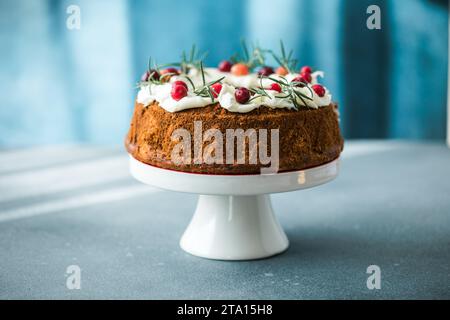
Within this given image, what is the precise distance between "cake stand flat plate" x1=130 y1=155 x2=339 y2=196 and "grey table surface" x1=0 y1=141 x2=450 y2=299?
14.0 inches

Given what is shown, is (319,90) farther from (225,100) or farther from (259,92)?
(225,100)

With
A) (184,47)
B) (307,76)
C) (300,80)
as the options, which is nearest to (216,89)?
(300,80)

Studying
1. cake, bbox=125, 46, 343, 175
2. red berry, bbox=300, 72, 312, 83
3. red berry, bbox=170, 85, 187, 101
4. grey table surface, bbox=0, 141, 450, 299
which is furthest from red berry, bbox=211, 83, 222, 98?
grey table surface, bbox=0, 141, 450, 299

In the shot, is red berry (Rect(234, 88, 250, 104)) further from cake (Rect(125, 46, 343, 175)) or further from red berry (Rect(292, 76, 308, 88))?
red berry (Rect(292, 76, 308, 88))

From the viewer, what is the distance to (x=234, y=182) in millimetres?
2451

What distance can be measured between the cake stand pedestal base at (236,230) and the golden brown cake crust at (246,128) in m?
0.37

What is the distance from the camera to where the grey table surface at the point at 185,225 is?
254 centimetres

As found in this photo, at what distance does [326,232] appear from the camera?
3.12m

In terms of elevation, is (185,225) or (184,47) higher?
(184,47)

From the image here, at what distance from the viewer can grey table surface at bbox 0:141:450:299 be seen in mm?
2537

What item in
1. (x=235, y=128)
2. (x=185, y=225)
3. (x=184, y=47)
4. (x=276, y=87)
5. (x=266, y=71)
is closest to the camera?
(x=235, y=128)

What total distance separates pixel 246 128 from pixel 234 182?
192 millimetres

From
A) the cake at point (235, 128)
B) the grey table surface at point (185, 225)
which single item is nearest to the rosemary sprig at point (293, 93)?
the cake at point (235, 128)

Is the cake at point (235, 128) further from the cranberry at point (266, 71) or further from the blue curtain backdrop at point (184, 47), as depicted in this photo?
the blue curtain backdrop at point (184, 47)
